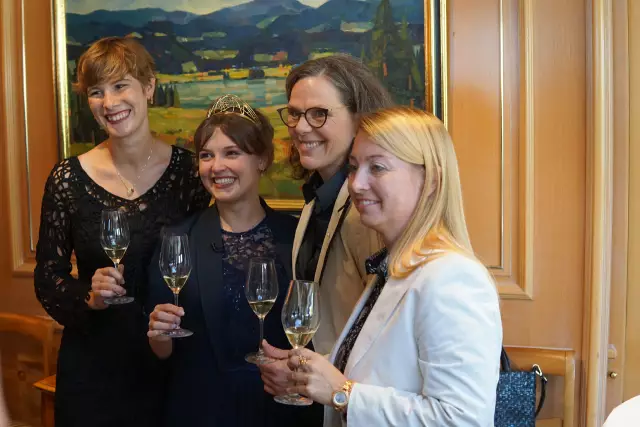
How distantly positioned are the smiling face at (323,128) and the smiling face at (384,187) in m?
0.40

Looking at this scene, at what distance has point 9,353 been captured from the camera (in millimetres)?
3869

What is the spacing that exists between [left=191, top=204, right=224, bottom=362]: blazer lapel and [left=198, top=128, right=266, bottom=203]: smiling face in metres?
0.10

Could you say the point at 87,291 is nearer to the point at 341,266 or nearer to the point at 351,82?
the point at 341,266

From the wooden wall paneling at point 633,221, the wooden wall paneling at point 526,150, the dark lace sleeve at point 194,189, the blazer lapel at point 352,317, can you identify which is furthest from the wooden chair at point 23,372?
the wooden wall paneling at point 633,221

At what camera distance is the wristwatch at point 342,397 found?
1559mm

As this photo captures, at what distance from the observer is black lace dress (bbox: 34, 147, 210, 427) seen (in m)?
2.54

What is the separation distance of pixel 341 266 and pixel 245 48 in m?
1.58

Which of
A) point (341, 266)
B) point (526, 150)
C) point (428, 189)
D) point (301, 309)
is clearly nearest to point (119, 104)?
point (341, 266)

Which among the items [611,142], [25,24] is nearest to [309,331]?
[611,142]

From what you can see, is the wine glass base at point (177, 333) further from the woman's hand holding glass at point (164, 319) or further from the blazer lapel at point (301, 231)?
the blazer lapel at point (301, 231)

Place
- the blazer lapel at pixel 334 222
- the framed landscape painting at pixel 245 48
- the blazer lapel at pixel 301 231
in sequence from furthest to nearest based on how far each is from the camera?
the framed landscape painting at pixel 245 48, the blazer lapel at pixel 301 231, the blazer lapel at pixel 334 222

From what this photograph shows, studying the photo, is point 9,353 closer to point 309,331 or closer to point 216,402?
point 216,402

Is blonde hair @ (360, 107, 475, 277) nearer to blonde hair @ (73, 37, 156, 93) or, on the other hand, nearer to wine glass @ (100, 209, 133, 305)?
wine glass @ (100, 209, 133, 305)

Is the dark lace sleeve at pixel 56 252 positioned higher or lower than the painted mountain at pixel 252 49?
lower
